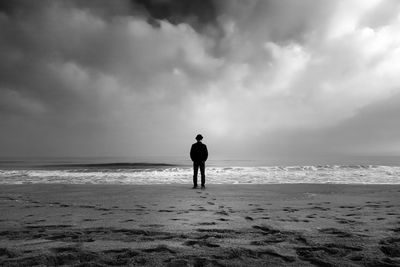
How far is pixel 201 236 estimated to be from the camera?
4.04 m

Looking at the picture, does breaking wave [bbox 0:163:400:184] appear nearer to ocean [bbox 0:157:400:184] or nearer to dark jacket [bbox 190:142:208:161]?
ocean [bbox 0:157:400:184]

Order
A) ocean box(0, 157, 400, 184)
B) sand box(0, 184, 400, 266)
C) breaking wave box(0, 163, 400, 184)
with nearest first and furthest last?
1. sand box(0, 184, 400, 266)
2. breaking wave box(0, 163, 400, 184)
3. ocean box(0, 157, 400, 184)

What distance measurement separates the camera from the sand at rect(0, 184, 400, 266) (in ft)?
10.1

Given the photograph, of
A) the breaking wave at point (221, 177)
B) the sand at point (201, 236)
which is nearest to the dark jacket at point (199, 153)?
the breaking wave at point (221, 177)

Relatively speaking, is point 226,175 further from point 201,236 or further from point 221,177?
point 201,236

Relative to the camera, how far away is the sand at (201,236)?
3.07 m

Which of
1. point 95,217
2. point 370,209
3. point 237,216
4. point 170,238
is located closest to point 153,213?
point 95,217

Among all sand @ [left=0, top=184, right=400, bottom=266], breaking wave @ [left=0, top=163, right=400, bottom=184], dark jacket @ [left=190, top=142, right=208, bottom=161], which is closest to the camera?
sand @ [left=0, top=184, right=400, bottom=266]

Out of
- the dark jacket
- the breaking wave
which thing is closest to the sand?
the dark jacket

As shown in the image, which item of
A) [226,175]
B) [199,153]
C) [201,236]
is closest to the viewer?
[201,236]

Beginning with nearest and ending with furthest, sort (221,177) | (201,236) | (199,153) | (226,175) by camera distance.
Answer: (201,236) → (199,153) → (221,177) → (226,175)

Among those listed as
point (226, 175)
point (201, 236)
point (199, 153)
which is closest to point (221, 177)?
point (226, 175)

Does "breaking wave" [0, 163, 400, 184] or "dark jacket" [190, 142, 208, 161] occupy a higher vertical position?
"dark jacket" [190, 142, 208, 161]

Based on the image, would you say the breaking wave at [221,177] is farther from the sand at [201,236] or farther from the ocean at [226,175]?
the sand at [201,236]
